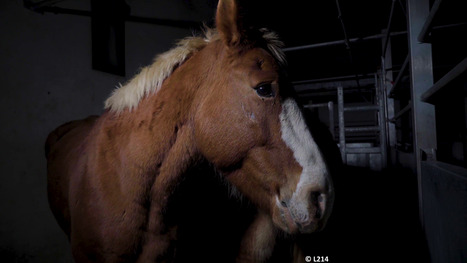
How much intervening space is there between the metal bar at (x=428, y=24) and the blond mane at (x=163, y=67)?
0.75 meters

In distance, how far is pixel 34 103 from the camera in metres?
3.08

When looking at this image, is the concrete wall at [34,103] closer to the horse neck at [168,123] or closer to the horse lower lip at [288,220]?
the horse neck at [168,123]

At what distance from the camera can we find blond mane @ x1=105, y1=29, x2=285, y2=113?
1.66m

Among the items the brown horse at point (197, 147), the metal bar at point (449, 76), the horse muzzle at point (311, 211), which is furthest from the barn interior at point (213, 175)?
the horse muzzle at point (311, 211)

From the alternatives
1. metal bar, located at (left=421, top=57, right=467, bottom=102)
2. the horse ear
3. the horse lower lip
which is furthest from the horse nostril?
the horse ear

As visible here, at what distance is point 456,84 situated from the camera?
3.44 ft

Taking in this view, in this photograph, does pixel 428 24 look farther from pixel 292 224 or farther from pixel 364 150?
pixel 364 150

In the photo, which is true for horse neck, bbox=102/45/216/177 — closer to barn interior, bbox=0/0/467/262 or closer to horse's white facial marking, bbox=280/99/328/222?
barn interior, bbox=0/0/467/262

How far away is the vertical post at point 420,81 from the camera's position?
5.31 ft

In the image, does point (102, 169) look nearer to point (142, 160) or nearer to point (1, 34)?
point (142, 160)

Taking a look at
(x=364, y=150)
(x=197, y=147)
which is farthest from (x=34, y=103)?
(x=364, y=150)

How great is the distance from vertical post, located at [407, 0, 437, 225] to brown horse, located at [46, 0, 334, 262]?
81 centimetres

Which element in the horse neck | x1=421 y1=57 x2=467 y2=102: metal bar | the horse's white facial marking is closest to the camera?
x1=421 y1=57 x2=467 y2=102: metal bar

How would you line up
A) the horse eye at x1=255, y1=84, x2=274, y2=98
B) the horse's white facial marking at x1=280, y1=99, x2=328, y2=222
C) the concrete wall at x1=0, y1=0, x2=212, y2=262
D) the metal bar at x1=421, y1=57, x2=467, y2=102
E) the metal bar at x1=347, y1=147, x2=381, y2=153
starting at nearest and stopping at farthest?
the metal bar at x1=421, y1=57, x2=467, y2=102, the horse's white facial marking at x1=280, y1=99, x2=328, y2=222, the horse eye at x1=255, y1=84, x2=274, y2=98, the concrete wall at x1=0, y1=0, x2=212, y2=262, the metal bar at x1=347, y1=147, x2=381, y2=153
